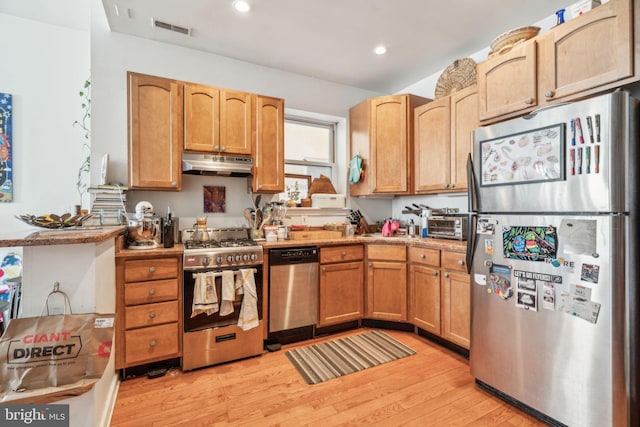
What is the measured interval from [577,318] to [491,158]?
3.38 ft

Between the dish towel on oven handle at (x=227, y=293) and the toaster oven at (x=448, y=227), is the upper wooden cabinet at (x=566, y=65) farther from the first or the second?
the dish towel on oven handle at (x=227, y=293)

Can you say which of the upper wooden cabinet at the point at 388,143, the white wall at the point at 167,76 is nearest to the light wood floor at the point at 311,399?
the white wall at the point at 167,76

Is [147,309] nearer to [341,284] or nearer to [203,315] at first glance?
[203,315]

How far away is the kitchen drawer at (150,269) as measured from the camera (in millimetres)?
2146

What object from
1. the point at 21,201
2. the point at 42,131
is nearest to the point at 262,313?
the point at 21,201

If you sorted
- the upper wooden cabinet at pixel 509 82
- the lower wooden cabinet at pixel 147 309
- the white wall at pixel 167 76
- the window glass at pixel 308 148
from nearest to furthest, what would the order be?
1. the upper wooden cabinet at pixel 509 82
2. the lower wooden cabinet at pixel 147 309
3. the white wall at pixel 167 76
4. the window glass at pixel 308 148

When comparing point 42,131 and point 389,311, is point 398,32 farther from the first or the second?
point 42,131

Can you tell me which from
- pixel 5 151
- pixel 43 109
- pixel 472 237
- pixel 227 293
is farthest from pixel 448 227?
pixel 5 151

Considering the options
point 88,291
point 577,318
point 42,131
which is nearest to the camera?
point 88,291

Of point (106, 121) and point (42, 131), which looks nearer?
point (106, 121)

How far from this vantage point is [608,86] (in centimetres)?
165

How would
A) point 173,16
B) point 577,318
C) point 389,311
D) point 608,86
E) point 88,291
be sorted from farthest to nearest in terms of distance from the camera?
point 389,311, point 173,16, point 608,86, point 577,318, point 88,291

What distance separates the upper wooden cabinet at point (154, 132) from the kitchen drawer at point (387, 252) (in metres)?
1.98

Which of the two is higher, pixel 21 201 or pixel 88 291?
pixel 21 201
